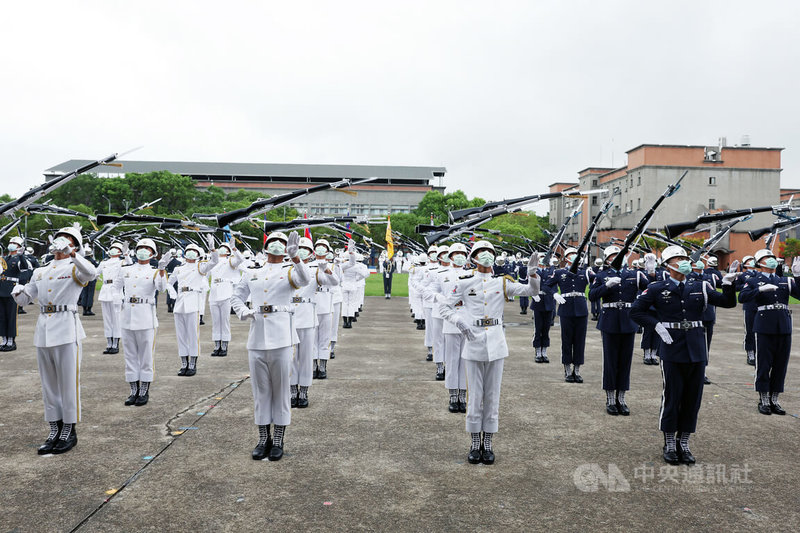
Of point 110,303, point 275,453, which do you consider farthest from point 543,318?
point 110,303

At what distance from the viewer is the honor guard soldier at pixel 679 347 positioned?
5.52 m

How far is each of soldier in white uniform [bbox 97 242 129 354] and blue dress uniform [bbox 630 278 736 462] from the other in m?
9.16

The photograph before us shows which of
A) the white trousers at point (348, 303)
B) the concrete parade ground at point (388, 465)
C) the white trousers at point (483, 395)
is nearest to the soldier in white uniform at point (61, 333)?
the concrete parade ground at point (388, 465)

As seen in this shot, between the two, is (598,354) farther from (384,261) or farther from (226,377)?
(384,261)

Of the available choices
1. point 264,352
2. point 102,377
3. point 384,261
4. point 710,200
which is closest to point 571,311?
point 264,352

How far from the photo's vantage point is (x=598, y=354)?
11.8 m

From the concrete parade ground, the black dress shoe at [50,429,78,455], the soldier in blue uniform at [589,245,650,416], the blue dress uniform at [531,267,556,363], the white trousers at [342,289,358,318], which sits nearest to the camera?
the concrete parade ground

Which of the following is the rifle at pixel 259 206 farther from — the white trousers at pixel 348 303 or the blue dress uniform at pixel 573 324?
the white trousers at pixel 348 303

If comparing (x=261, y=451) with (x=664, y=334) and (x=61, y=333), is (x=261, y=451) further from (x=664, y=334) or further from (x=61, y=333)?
(x=664, y=334)

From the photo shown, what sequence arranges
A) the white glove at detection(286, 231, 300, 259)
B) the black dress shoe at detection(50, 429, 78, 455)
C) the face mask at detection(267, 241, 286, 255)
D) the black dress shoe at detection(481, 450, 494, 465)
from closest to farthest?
the black dress shoe at detection(481, 450, 494, 465) < the black dress shoe at detection(50, 429, 78, 455) < the white glove at detection(286, 231, 300, 259) < the face mask at detection(267, 241, 286, 255)

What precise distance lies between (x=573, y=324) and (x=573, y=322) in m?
0.03

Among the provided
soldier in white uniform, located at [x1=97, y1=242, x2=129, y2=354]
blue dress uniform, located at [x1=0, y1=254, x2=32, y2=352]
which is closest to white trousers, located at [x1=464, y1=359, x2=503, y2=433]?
soldier in white uniform, located at [x1=97, y1=242, x2=129, y2=354]

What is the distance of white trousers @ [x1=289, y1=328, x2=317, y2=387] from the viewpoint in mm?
7363

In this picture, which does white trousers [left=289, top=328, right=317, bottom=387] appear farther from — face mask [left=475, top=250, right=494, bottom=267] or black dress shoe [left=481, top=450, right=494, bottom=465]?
face mask [left=475, top=250, right=494, bottom=267]
